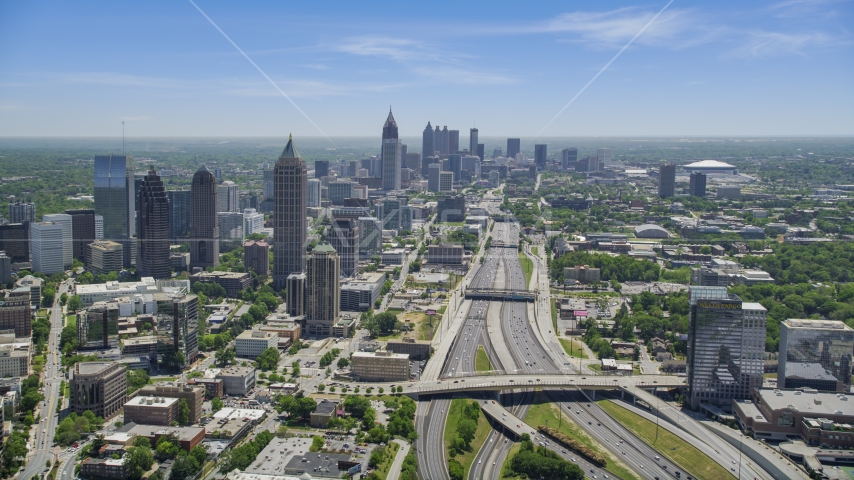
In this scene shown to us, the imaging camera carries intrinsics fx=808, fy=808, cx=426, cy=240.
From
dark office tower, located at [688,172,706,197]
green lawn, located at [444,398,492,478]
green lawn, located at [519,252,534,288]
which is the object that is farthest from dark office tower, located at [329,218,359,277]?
dark office tower, located at [688,172,706,197]

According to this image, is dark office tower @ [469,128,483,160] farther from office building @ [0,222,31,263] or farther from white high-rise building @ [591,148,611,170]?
office building @ [0,222,31,263]

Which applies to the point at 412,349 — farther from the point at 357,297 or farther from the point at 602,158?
the point at 602,158

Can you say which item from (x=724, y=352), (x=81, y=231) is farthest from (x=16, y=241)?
(x=724, y=352)

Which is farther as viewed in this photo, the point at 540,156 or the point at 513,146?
the point at 513,146

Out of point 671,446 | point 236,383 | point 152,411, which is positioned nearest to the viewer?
point 671,446

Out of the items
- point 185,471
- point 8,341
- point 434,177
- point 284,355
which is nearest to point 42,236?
point 8,341

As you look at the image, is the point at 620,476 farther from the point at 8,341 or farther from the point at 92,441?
the point at 8,341
